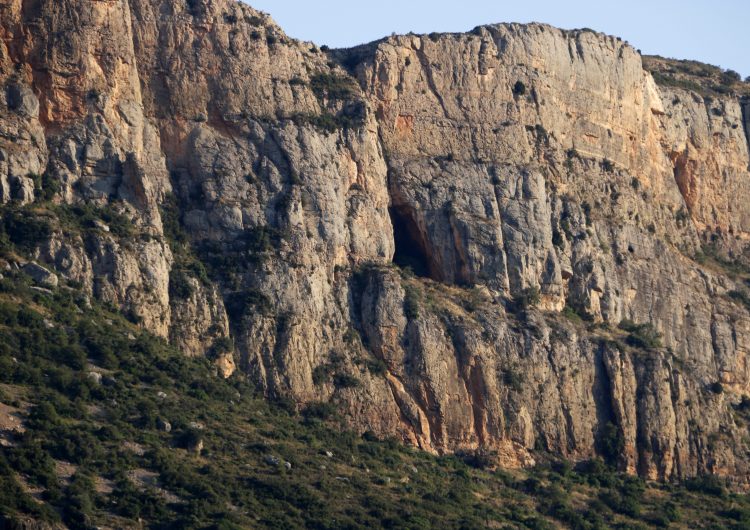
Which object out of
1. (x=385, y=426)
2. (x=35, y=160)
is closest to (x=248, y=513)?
(x=385, y=426)

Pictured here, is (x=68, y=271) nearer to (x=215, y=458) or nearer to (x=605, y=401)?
(x=215, y=458)

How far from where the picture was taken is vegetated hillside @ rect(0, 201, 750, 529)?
7662 cm

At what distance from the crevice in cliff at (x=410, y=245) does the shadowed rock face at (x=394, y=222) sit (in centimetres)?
13

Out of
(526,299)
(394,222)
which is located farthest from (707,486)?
(394,222)

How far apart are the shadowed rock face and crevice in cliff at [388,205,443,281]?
5.3 inches

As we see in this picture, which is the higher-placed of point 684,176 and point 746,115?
point 746,115

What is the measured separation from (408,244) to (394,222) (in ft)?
3.57

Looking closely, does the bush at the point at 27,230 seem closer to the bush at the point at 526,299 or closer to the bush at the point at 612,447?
the bush at the point at 526,299

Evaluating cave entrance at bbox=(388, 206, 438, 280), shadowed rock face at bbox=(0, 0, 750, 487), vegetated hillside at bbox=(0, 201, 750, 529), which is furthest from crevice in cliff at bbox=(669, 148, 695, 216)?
vegetated hillside at bbox=(0, 201, 750, 529)

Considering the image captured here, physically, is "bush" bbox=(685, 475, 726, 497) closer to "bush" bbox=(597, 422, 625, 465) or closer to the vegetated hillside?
the vegetated hillside

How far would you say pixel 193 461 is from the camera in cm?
8094

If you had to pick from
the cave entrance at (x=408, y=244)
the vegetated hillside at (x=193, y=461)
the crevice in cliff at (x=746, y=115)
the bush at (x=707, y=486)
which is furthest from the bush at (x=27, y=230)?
the crevice in cliff at (x=746, y=115)

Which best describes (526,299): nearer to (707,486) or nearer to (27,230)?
(707,486)

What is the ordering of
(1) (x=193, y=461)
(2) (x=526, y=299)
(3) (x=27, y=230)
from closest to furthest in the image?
(1) (x=193, y=461) < (3) (x=27, y=230) < (2) (x=526, y=299)
